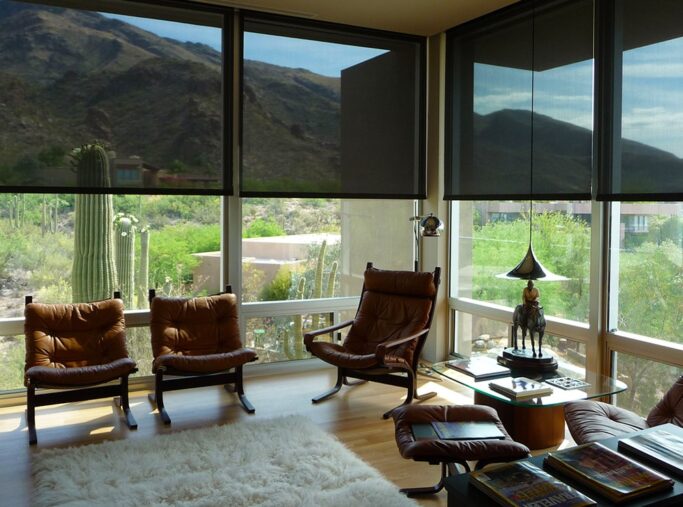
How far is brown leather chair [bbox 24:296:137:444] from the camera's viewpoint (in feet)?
13.1

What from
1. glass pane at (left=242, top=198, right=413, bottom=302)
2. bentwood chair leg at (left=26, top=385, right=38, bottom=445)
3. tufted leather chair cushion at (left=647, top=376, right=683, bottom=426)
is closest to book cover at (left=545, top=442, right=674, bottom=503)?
tufted leather chair cushion at (left=647, top=376, right=683, bottom=426)

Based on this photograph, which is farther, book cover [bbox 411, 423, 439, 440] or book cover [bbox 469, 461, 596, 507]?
book cover [bbox 411, 423, 439, 440]

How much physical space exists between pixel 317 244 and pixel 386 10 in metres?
2.06

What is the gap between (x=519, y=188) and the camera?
4.97 meters

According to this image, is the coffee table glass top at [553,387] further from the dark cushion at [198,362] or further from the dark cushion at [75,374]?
the dark cushion at [75,374]

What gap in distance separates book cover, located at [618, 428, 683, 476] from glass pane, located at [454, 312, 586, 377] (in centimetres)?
117

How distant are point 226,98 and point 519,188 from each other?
247 cm

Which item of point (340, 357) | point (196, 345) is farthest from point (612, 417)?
point (196, 345)

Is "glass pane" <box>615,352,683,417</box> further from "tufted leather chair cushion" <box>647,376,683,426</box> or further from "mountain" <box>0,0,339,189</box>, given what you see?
"mountain" <box>0,0,339,189</box>

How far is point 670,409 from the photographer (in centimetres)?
321

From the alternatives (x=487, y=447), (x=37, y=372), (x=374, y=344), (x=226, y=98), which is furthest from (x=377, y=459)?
(x=226, y=98)

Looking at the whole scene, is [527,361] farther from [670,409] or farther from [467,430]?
[467,430]

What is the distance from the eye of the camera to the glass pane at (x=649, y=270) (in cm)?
391

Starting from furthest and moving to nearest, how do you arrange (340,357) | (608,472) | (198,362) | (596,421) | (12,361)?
(12,361)
(340,357)
(198,362)
(596,421)
(608,472)
